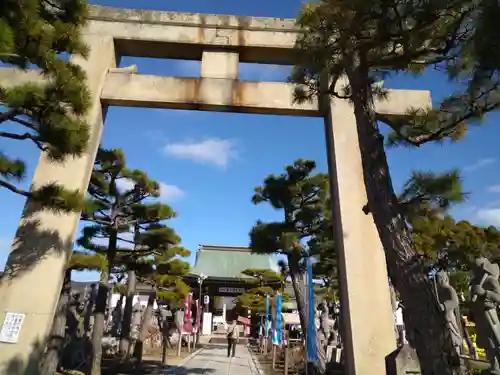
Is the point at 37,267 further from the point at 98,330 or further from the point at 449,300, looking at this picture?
the point at 449,300

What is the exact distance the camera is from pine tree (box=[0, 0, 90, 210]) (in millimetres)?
4418

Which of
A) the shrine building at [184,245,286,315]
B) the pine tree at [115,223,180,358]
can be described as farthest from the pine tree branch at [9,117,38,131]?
the shrine building at [184,245,286,315]

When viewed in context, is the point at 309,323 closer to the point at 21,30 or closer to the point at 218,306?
the point at 21,30

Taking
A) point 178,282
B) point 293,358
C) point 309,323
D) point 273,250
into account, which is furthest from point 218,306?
point 309,323

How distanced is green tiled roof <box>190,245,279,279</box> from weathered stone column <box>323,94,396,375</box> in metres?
27.1

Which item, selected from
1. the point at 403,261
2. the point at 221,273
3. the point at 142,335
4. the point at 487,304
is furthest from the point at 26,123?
the point at 221,273

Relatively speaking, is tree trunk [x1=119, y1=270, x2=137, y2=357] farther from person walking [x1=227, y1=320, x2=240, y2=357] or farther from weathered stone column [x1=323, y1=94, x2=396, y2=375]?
weathered stone column [x1=323, y1=94, x2=396, y2=375]

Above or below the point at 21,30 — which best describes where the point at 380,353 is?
below

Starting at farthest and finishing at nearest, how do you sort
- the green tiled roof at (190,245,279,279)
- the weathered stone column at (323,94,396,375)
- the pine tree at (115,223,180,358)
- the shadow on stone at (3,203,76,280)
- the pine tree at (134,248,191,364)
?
the green tiled roof at (190,245,279,279) → the pine tree at (134,248,191,364) → the pine tree at (115,223,180,358) → the shadow on stone at (3,203,76,280) → the weathered stone column at (323,94,396,375)

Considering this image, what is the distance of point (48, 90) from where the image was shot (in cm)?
481

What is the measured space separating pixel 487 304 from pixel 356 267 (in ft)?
10.9

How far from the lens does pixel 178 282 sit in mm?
16812

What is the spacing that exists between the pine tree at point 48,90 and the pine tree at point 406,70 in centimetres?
301

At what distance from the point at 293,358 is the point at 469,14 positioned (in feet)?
43.5
